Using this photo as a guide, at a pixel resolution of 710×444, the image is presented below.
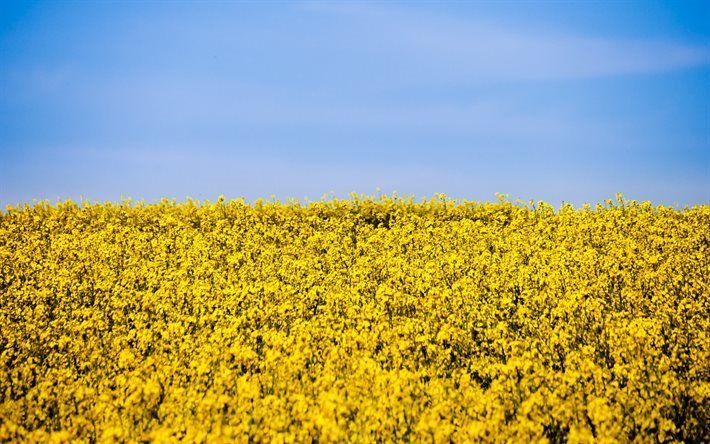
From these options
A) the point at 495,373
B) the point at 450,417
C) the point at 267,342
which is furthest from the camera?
the point at 267,342

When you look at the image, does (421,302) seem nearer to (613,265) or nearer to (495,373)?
→ (495,373)

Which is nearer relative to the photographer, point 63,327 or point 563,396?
point 563,396

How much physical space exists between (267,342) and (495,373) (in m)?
2.93

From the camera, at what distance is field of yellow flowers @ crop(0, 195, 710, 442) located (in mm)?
6258

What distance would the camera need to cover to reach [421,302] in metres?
10.0

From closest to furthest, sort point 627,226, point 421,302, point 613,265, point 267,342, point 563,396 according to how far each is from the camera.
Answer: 1. point 563,396
2. point 267,342
3. point 421,302
4. point 613,265
5. point 627,226

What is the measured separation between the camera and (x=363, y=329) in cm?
873

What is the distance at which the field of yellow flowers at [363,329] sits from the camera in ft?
20.5

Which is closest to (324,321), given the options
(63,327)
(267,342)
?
(267,342)

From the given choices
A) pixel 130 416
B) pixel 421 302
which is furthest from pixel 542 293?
pixel 130 416

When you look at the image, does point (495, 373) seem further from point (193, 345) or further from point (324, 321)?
point (193, 345)

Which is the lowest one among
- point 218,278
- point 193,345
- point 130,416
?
point 130,416

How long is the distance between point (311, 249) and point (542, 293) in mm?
5554

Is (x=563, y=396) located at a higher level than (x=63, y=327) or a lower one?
lower
